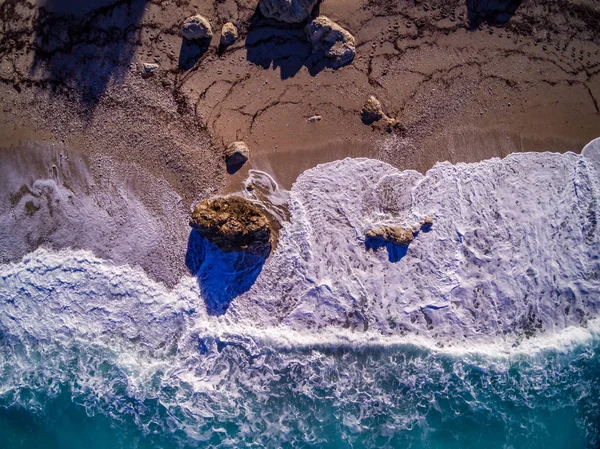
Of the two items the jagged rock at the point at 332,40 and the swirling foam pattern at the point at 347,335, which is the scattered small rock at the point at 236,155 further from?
the jagged rock at the point at 332,40

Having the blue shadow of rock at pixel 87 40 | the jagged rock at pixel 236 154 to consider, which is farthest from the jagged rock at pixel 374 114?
the blue shadow of rock at pixel 87 40

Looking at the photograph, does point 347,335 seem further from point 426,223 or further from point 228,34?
point 228,34

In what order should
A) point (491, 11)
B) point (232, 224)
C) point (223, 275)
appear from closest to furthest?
point (232, 224)
point (223, 275)
point (491, 11)

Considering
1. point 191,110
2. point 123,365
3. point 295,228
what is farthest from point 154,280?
point 191,110

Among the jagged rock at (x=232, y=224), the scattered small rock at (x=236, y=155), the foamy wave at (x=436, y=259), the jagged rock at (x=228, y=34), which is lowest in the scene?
the foamy wave at (x=436, y=259)

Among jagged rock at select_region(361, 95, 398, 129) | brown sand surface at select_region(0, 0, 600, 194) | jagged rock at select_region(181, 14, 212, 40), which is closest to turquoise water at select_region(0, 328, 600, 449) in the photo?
brown sand surface at select_region(0, 0, 600, 194)

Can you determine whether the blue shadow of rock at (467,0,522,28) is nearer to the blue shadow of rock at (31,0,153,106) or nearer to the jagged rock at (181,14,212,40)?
the jagged rock at (181,14,212,40)

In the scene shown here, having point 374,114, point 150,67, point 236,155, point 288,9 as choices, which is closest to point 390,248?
point 374,114
